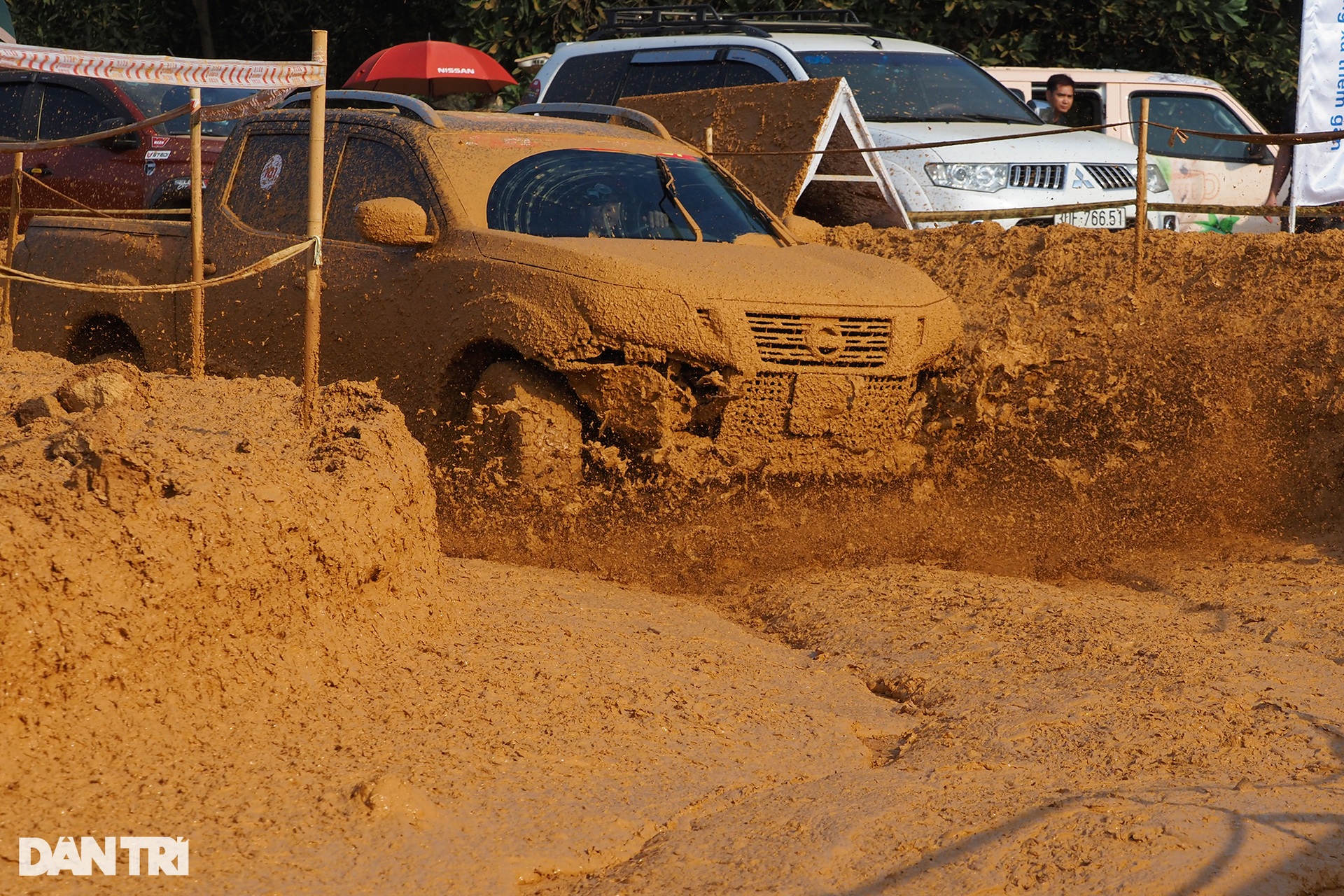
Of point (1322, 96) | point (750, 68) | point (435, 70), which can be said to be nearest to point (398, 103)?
point (750, 68)

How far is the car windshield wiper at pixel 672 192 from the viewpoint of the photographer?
7027 mm

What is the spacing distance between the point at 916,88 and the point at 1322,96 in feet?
9.66

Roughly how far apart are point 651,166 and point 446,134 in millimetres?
1023

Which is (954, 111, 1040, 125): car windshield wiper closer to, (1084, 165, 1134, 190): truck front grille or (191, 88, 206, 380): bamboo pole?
(1084, 165, 1134, 190): truck front grille

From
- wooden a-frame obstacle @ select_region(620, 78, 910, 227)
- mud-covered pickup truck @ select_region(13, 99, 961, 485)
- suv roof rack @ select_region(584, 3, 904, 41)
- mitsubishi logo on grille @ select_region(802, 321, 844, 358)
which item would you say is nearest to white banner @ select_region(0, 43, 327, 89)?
mud-covered pickup truck @ select_region(13, 99, 961, 485)

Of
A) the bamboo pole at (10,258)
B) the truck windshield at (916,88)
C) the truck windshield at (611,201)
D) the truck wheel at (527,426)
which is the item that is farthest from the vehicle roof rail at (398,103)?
the truck windshield at (916,88)

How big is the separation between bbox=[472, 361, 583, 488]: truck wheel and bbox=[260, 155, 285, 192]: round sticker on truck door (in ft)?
6.53

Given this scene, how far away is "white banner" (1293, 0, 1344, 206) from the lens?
10.0 meters

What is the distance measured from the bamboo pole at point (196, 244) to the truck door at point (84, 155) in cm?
654

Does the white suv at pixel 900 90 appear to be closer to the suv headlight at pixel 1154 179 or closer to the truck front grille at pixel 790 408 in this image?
the suv headlight at pixel 1154 179

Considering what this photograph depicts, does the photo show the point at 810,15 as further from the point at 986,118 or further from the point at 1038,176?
the point at 1038,176

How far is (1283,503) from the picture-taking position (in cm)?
740

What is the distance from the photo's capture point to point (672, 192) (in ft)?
23.6

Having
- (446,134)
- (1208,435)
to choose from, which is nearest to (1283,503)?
(1208,435)
